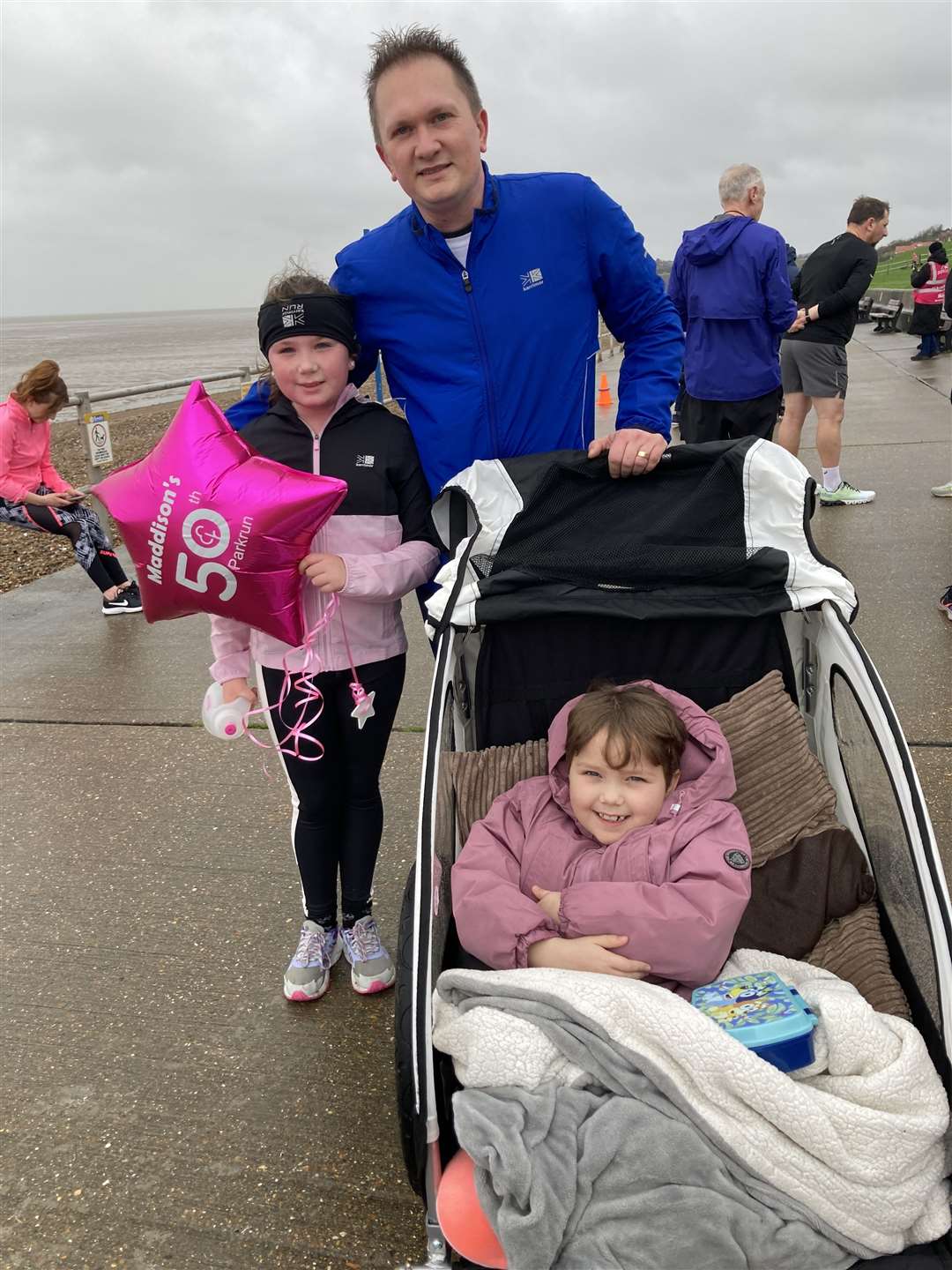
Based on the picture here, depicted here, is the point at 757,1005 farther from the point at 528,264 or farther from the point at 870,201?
the point at 870,201

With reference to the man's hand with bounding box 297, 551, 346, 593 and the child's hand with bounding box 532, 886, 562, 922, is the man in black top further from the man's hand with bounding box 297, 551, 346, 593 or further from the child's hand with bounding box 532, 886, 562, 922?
the child's hand with bounding box 532, 886, 562, 922

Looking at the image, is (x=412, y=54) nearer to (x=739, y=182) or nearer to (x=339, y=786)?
(x=339, y=786)

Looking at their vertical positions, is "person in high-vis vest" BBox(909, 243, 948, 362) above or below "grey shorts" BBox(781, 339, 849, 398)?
above

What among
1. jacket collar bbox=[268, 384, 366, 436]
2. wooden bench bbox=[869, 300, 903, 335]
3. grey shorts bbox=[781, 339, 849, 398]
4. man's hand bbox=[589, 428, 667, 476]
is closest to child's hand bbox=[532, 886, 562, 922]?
man's hand bbox=[589, 428, 667, 476]

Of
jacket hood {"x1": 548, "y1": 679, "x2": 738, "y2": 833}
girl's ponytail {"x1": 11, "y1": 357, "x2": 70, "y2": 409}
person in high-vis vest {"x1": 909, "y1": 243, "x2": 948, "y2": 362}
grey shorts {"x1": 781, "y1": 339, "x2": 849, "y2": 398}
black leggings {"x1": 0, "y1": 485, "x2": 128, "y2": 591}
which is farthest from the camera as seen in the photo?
person in high-vis vest {"x1": 909, "y1": 243, "x2": 948, "y2": 362}

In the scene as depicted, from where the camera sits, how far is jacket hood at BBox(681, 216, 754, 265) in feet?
17.6

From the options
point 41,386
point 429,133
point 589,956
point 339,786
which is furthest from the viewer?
point 41,386

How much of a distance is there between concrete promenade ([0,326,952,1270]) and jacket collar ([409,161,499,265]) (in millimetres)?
1892

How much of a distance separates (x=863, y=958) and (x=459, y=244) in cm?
185

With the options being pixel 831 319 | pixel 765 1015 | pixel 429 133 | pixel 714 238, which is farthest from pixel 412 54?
pixel 831 319

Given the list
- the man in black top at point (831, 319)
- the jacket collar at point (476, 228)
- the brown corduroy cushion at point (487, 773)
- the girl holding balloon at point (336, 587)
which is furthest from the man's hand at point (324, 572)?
the man in black top at point (831, 319)

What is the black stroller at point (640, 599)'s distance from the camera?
235cm

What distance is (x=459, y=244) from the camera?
2.36 meters

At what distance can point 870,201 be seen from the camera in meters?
6.34
